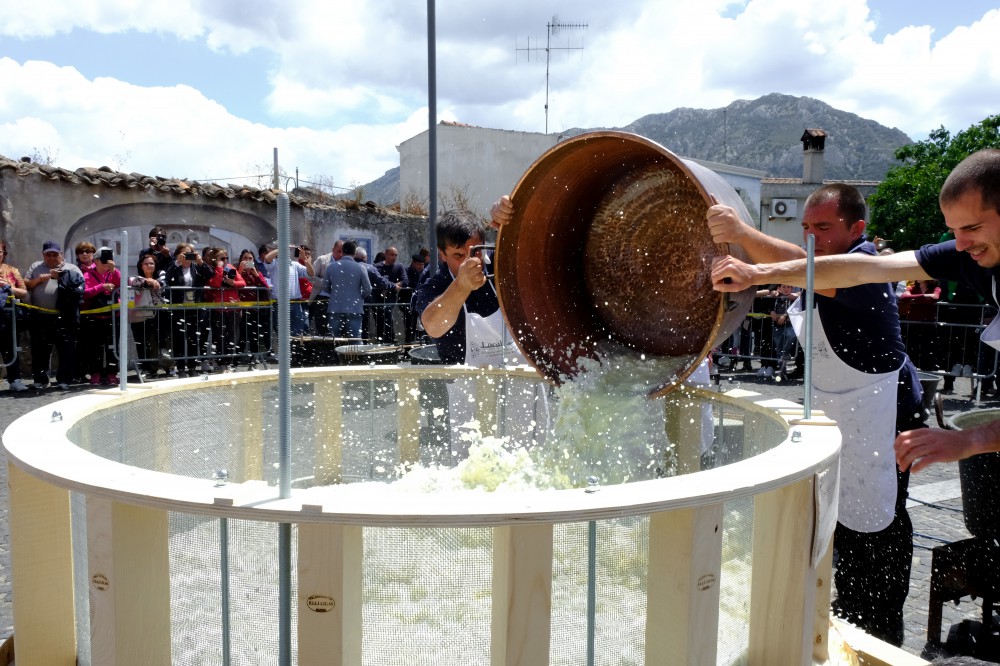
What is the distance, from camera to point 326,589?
1329mm

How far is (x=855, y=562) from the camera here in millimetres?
3045

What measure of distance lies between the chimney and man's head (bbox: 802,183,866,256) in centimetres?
4089

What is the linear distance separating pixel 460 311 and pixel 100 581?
2.51 metres

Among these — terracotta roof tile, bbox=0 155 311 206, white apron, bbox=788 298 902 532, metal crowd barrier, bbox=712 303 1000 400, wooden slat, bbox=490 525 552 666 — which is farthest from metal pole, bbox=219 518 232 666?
terracotta roof tile, bbox=0 155 311 206

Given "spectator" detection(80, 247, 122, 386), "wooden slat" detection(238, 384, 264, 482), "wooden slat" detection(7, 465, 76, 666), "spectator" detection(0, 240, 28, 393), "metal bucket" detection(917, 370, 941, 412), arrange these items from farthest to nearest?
"spectator" detection(80, 247, 122, 386)
"spectator" detection(0, 240, 28, 393)
"metal bucket" detection(917, 370, 941, 412)
"wooden slat" detection(238, 384, 264, 482)
"wooden slat" detection(7, 465, 76, 666)

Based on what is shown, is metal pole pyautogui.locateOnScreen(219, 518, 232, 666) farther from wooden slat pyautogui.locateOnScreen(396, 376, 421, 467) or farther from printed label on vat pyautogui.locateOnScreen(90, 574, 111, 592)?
wooden slat pyautogui.locateOnScreen(396, 376, 421, 467)

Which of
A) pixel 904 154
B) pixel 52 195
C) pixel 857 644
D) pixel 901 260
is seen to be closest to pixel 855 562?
pixel 857 644

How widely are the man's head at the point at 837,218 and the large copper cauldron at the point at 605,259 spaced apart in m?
0.53

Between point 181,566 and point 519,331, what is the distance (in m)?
1.71

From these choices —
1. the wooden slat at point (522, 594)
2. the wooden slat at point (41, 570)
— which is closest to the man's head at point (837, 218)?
the wooden slat at point (522, 594)

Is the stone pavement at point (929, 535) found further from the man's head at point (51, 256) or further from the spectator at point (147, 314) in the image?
the man's head at point (51, 256)

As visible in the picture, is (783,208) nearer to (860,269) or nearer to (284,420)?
(860,269)

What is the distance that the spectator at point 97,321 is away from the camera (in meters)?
8.95

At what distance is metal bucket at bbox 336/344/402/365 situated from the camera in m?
7.53
